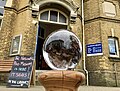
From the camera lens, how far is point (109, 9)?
459 inches

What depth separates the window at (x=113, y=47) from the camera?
10700 millimetres

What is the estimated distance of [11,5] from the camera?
→ 10.9m

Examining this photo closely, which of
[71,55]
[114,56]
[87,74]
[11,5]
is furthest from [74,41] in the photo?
[11,5]

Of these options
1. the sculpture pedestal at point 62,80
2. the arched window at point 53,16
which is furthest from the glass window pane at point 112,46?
the sculpture pedestal at point 62,80

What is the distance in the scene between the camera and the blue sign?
403 inches

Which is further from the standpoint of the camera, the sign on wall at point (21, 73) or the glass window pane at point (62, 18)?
the glass window pane at point (62, 18)

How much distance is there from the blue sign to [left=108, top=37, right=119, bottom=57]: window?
86cm

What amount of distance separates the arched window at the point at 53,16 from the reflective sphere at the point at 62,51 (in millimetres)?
7360

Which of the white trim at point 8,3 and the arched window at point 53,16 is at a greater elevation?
the white trim at point 8,3

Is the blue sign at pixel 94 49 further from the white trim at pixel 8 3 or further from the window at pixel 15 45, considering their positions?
the white trim at pixel 8 3

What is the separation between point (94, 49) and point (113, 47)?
50.8 inches

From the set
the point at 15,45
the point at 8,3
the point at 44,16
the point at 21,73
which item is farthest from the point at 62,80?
the point at 8,3

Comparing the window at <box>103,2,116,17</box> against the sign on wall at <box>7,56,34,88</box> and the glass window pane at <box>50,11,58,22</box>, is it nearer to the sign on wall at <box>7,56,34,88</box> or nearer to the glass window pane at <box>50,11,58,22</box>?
the glass window pane at <box>50,11,58,22</box>

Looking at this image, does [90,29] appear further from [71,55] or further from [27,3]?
[71,55]
